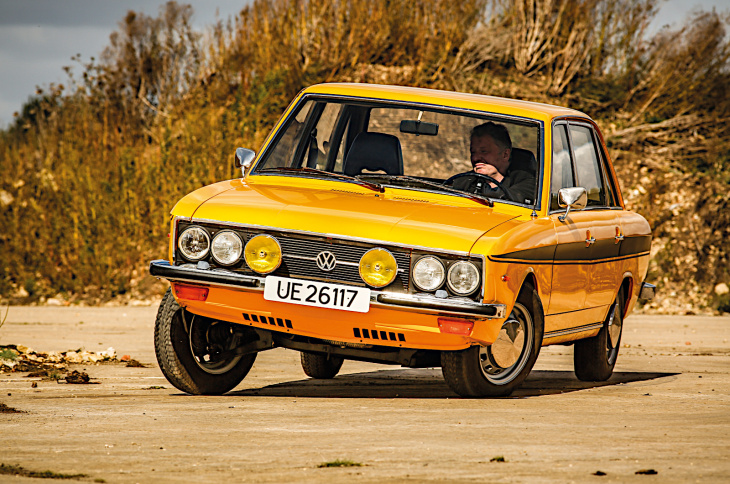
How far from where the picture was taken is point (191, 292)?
691 cm

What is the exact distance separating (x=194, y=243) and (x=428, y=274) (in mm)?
1533

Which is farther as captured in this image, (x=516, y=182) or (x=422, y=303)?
(x=516, y=182)

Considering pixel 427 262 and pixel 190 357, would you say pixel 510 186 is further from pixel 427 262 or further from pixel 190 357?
pixel 190 357

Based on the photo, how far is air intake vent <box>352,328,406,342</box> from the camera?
6.54 meters

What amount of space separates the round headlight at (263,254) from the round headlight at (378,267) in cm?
56

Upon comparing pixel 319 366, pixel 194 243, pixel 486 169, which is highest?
pixel 486 169

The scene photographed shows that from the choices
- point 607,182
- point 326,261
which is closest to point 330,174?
point 326,261

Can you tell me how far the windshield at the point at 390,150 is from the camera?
7777 millimetres

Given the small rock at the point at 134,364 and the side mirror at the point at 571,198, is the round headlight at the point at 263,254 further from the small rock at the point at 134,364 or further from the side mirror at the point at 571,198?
the small rock at the point at 134,364

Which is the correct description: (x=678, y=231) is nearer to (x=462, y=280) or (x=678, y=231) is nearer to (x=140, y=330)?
(x=140, y=330)

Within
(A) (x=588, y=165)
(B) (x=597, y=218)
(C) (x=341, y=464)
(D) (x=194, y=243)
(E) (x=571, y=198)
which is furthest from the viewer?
(A) (x=588, y=165)

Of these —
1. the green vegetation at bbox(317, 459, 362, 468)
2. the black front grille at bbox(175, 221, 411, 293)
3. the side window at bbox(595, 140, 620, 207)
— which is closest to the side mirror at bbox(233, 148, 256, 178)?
the black front grille at bbox(175, 221, 411, 293)

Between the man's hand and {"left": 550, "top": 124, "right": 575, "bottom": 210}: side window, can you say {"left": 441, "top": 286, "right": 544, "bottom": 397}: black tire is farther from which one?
the man's hand

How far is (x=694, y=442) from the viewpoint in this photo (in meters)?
5.54
